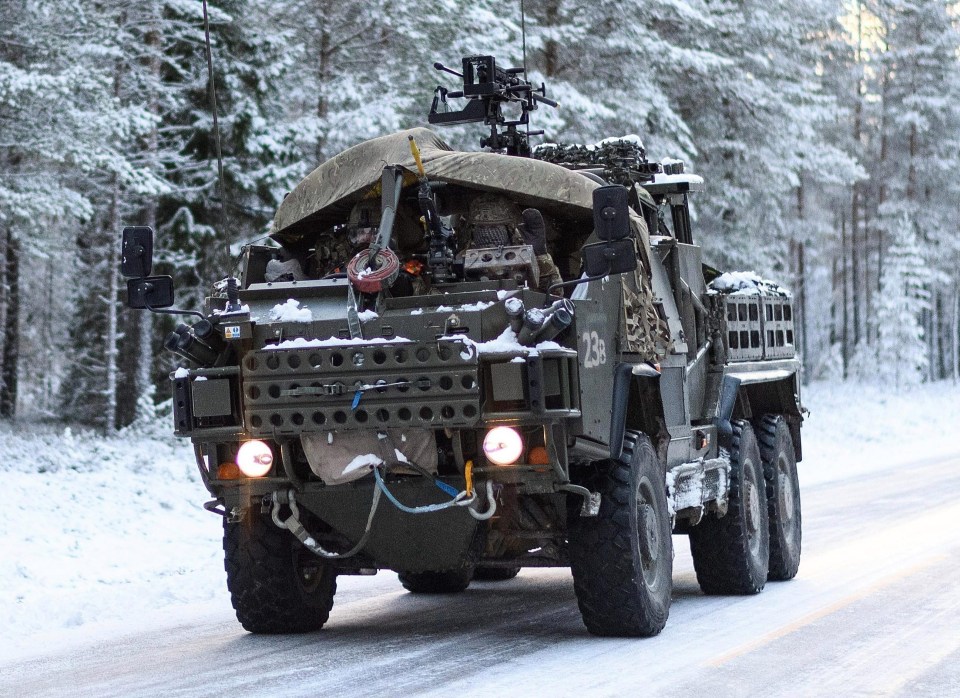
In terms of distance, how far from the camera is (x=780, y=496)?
472 inches

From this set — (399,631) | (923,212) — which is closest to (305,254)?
(399,631)

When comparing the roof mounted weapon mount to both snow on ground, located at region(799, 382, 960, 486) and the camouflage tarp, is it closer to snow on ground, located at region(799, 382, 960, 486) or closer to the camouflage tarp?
the camouflage tarp

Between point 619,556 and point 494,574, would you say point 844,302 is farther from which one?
point 619,556

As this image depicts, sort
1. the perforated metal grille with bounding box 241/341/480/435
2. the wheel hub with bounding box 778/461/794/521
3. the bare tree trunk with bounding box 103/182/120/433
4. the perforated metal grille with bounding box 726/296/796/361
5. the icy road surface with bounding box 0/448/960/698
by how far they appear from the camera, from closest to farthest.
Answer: the icy road surface with bounding box 0/448/960/698, the perforated metal grille with bounding box 241/341/480/435, the perforated metal grille with bounding box 726/296/796/361, the wheel hub with bounding box 778/461/794/521, the bare tree trunk with bounding box 103/182/120/433

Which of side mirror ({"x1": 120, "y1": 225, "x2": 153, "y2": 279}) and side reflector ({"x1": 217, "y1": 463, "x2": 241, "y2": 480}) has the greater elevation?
side mirror ({"x1": 120, "y1": 225, "x2": 153, "y2": 279})

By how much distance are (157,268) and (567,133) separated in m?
7.49

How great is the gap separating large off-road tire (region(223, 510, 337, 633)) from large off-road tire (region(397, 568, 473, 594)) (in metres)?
2.21

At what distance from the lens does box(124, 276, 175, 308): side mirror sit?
27.7ft

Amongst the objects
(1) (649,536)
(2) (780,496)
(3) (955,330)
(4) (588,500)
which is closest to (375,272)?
(4) (588,500)

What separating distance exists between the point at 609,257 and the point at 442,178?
1.49 meters

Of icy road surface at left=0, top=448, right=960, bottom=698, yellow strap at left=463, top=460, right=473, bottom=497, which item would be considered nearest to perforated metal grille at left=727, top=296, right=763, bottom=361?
icy road surface at left=0, top=448, right=960, bottom=698

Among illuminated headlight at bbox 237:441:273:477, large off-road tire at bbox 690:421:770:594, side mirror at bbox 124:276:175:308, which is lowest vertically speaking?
large off-road tire at bbox 690:421:770:594

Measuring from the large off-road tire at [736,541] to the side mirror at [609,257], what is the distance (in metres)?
3.51

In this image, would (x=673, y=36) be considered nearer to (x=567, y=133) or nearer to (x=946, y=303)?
(x=567, y=133)
